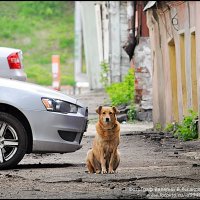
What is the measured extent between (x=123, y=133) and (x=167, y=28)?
8.53ft

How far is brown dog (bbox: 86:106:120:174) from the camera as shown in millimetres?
14508

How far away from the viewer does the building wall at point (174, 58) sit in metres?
22.1

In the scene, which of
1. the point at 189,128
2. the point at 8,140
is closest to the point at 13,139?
the point at 8,140

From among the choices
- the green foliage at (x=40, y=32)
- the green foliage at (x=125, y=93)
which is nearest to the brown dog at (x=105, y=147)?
the green foliage at (x=125, y=93)

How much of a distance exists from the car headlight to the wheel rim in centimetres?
54

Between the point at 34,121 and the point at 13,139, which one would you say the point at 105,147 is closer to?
the point at 34,121

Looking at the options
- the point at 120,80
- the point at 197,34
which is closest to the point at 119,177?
the point at 197,34

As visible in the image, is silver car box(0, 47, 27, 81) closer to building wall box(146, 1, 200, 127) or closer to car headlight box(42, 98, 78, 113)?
building wall box(146, 1, 200, 127)

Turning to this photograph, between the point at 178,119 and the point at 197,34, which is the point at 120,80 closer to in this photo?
the point at 178,119

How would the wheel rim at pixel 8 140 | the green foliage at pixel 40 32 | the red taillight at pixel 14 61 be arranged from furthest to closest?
the green foliage at pixel 40 32, the red taillight at pixel 14 61, the wheel rim at pixel 8 140

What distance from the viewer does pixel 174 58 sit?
25.1m

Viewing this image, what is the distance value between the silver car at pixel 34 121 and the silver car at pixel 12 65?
532 cm

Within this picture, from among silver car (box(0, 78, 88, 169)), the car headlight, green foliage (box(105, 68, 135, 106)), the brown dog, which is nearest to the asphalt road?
the brown dog

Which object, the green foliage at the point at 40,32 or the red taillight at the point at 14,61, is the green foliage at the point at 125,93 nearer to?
the red taillight at the point at 14,61
